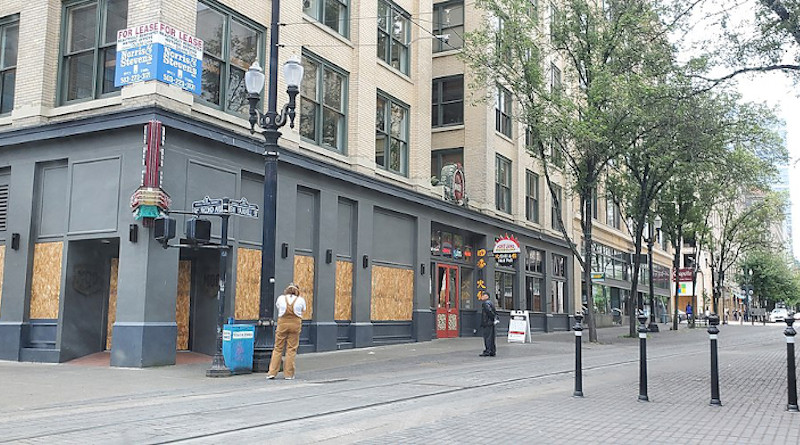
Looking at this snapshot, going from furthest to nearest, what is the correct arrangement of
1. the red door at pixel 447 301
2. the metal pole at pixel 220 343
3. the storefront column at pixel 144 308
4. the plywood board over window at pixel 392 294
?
the red door at pixel 447 301 < the plywood board over window at pixel 392 294 < the storefront column at pixel 144 308 < the metal pole at pixel 220 343

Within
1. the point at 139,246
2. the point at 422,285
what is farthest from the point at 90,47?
the point at 422,285

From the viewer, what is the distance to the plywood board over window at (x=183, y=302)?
53.4ft

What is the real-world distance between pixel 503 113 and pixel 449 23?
15.3ft

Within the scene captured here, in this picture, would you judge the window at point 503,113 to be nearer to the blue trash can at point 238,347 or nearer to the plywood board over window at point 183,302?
the plywood board over window at point 183,302

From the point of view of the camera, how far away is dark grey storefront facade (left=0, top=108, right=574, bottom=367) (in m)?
14.2

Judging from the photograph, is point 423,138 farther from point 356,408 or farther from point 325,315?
point 356,408

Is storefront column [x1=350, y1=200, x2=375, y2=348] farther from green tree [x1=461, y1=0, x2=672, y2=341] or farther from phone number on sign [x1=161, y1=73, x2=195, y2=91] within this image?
green tree [x1=461, y1=0, x2=672, y2=341]

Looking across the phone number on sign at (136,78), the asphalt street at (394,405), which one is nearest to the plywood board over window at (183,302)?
the asphalt street at (394,405)

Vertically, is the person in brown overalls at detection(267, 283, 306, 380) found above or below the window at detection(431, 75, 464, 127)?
below

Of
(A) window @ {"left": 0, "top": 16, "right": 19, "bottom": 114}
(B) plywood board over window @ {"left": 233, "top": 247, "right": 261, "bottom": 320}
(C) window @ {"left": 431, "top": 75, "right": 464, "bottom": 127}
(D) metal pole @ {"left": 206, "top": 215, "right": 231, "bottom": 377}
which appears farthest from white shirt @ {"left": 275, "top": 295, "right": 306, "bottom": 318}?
(C) window @ {"left": 431, "top": 75, "right": 464, "bottom": 127}

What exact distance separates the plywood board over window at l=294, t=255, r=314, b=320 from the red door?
7601 millimetres

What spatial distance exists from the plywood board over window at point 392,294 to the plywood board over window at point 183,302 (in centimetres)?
616

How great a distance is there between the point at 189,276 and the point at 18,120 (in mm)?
5206

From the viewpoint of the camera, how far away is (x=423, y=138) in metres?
24.3
